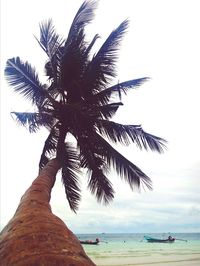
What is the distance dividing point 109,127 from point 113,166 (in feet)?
3.52

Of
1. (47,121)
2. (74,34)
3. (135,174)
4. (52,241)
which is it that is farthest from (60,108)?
(52,241)

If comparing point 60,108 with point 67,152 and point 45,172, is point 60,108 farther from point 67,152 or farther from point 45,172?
point 45,172

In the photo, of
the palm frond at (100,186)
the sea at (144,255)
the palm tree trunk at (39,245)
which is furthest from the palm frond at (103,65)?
the sea at (144,255)

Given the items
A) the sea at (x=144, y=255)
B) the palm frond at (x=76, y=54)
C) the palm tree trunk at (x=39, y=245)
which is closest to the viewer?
the palm tree trunk at (x=39, y=245)

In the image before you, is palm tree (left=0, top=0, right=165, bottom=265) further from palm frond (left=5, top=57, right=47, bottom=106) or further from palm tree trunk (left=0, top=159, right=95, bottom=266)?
palm tree trunk (left=0, top=159, right=95, bottom=266)

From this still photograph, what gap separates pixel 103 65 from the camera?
859 centimetres

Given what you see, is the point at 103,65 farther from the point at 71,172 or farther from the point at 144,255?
the point at 144,255

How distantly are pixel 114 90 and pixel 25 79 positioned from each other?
245 centimetres

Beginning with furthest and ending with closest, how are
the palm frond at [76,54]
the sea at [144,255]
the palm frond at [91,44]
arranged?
1. the sea at [144,255]
2. the palm frond at [91,44]
3. the palm frond at [76,54]

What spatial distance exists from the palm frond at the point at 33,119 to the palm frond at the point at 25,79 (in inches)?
15.8

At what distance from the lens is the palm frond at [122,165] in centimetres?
844

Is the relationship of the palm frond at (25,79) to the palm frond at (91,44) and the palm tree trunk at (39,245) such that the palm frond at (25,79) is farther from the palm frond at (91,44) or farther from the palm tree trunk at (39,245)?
the palm tree trunk at (39,245)

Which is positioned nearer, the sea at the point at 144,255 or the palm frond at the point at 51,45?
the palm frond at the point at 51,45

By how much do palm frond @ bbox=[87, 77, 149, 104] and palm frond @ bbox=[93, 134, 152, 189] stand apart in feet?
3.36
